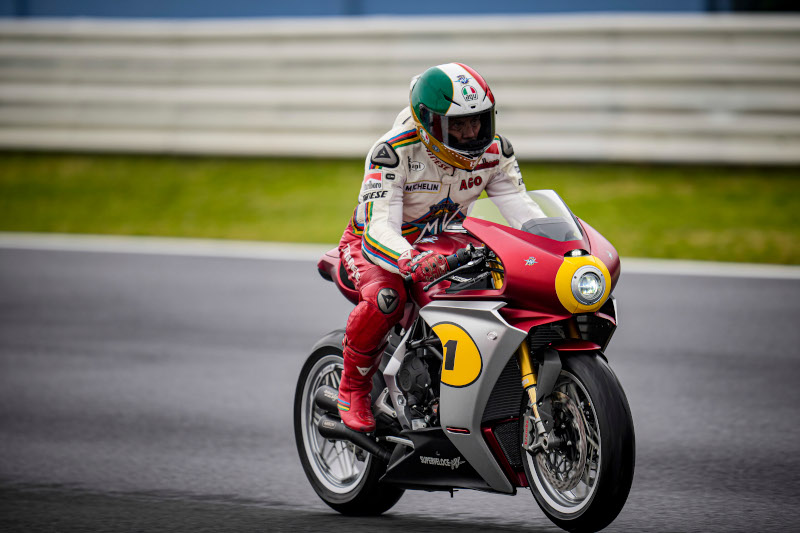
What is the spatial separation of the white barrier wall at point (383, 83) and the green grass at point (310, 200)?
0.98 ft

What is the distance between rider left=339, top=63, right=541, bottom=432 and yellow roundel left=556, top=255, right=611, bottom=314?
1.58 ft

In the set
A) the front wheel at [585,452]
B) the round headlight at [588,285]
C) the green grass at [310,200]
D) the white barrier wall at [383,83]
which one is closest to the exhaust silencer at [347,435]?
the front wheel at [585,452]

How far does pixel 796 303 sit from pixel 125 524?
663 centimetres

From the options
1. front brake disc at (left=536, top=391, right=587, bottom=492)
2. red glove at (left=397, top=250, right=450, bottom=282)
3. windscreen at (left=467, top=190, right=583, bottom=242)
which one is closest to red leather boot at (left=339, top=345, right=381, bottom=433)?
red glove at (left=397, top=250, right=450, bottom=282)

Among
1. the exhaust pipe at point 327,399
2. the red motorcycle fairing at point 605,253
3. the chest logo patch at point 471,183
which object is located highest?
the chest logo patch at point 471,183

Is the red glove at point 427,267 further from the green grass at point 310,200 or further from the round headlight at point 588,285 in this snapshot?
the green grass at point 310,200

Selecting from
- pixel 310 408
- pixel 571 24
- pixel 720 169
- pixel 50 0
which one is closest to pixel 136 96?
pixel 50 0

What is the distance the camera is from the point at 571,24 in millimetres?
13922

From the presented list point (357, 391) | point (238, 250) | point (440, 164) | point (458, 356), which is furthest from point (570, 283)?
point (238, 250)

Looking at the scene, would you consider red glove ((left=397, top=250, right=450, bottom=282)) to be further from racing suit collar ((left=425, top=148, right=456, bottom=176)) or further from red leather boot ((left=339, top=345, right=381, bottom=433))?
red leather boot ((left=339, top=345, right=381, bottom=433))

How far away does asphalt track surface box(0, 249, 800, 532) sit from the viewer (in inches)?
220

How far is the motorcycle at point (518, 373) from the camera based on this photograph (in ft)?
15.2

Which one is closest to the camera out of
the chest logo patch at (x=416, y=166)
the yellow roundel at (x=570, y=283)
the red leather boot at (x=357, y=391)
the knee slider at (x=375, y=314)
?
the yellow roundel at (x=570, y=283)

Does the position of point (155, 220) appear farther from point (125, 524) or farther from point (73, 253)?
point (125, 524)
